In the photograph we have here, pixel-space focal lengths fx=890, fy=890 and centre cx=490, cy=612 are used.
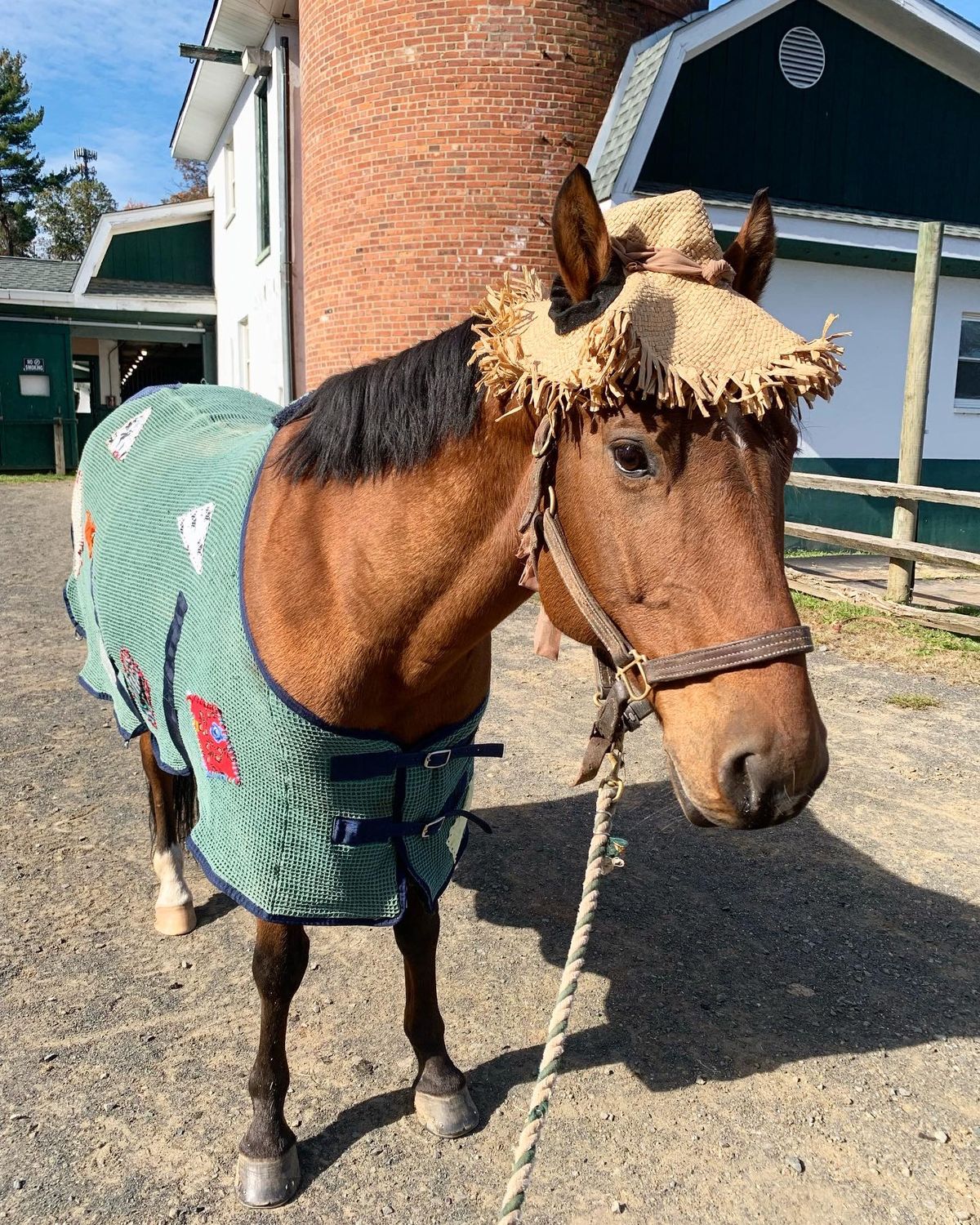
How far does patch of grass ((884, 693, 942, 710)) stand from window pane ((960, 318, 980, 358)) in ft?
24.1

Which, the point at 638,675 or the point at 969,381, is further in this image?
the point at 969,381

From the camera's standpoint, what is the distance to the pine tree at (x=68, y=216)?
43.5 metres

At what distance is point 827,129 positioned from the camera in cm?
1014

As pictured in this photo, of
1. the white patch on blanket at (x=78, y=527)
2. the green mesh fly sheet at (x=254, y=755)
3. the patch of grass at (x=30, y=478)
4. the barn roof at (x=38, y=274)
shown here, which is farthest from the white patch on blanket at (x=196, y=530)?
the barn roof at (x=38, y=274)

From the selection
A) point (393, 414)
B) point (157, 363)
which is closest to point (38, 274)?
point (157, 363)

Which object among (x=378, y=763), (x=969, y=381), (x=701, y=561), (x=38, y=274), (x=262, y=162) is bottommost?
(x=378, y=763)

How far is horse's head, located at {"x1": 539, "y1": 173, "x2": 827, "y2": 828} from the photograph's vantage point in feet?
4.66

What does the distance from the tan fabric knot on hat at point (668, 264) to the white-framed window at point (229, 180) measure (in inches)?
657

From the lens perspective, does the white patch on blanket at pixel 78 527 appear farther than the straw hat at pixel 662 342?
Yes

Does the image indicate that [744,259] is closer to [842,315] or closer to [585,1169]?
[585,1169]

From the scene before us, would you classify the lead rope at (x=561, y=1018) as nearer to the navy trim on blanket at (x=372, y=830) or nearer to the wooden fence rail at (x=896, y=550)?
the navy trim on blanket at (x=372, y=830)

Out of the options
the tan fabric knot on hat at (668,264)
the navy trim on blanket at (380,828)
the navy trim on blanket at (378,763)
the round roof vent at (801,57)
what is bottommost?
the navy trim on blanket at (380,828)

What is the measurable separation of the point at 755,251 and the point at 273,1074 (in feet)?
7.00

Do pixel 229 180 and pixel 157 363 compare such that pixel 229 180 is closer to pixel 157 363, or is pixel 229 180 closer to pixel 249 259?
pixel 249 259
